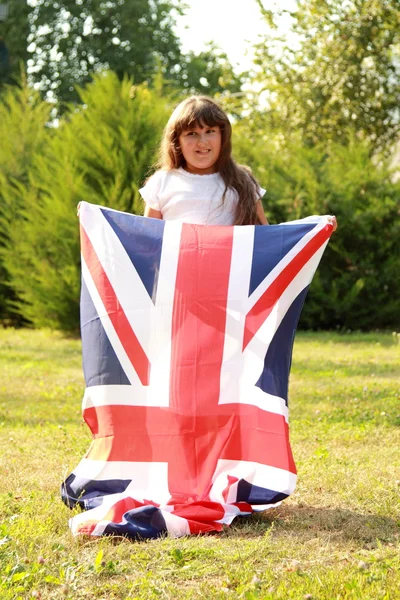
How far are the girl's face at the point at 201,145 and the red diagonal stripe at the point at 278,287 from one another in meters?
0.74

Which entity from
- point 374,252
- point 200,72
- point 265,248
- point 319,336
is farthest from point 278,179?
point 200,72

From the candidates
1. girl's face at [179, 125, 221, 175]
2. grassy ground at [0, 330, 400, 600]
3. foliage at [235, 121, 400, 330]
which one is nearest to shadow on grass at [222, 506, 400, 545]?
grassy ground at [0, 330, 400, 600]

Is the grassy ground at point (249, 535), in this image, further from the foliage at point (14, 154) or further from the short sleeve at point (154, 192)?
the foliage at point (14, 154)

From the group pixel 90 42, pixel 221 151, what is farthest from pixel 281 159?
pixel 90 42

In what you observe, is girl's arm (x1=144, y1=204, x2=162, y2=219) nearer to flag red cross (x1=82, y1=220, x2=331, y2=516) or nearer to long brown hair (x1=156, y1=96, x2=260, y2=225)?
long brown hair (x1=156, y1=96, x2=260, y2=225)

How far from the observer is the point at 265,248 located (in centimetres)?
417

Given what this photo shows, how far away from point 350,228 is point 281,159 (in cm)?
204

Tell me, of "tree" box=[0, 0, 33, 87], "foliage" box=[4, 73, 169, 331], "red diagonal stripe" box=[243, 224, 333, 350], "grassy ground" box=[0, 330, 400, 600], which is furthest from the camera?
"tree" box=[0, 0, 33, 87]

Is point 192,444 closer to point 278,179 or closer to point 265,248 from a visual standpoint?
point 265,248

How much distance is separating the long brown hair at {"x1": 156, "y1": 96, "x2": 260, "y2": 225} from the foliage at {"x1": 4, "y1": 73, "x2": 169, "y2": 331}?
23.0ft

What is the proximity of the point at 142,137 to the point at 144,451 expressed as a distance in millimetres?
8726

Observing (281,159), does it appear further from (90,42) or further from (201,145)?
(90,42)

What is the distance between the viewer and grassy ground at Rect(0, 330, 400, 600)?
3.12m

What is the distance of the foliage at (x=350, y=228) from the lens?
1301 centimetres
